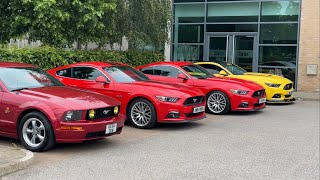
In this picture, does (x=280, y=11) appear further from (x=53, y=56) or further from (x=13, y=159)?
(x=13, y=159)

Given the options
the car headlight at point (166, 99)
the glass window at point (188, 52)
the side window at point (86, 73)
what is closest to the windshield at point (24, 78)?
the side window at point (86, 73)

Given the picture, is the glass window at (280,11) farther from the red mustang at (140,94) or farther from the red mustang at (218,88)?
the red mustang at (140,94)

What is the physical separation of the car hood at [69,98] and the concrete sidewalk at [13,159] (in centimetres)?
90

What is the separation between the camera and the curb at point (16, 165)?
5.74 m

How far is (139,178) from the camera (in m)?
5.77

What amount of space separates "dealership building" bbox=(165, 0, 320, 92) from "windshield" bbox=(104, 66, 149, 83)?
11261 millimetres

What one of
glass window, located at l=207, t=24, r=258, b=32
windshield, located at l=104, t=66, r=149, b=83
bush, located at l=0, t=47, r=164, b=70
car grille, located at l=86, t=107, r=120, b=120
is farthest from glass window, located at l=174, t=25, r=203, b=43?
car grille, located at l=86, t=107, r=120, b=120

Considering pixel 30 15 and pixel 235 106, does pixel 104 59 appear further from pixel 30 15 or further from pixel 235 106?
pixel 235 106

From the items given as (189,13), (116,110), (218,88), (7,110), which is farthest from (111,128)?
(189,13)

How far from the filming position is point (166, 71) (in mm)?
12625

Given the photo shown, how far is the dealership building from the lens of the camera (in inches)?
778

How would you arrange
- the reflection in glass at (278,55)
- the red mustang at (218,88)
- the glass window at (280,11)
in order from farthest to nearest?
the reflection in glass at (278,55)
the glass window at (280,11)
the red mustang at (218,88)

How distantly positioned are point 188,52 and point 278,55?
461 centimetres

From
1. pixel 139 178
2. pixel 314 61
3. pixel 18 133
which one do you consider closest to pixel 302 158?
pixel 139 178
